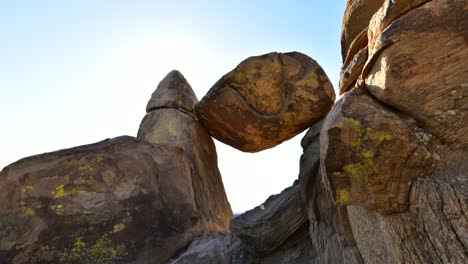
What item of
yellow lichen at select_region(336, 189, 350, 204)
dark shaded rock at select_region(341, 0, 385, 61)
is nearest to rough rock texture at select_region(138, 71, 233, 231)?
dark shaded rock at select_region(341, 0, 385, 61)

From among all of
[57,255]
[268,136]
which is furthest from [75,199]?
[268,136]

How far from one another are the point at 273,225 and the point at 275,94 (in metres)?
4.31

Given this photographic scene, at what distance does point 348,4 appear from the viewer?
8477 mm

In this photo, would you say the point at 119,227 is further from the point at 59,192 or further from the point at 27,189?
the point at 27,189

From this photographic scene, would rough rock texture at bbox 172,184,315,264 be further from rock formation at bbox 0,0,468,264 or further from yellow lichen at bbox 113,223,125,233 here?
yellow lichen at bbox 113,223,125,233

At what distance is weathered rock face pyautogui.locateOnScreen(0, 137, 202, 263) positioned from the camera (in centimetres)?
795

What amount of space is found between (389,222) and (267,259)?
446 cm

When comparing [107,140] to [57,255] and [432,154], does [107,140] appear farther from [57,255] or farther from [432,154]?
[432,154]

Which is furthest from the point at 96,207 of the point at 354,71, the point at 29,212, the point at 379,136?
the point at 379,136

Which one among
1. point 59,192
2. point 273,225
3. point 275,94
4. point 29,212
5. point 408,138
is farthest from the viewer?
point 275,94

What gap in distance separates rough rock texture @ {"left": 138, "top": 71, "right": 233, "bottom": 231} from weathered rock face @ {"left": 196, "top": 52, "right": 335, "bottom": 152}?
1.75 metres

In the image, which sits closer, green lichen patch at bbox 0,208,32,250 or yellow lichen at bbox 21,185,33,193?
green lichen patch at bbox 0,208,32,250

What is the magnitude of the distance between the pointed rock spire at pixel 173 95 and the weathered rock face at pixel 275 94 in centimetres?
227

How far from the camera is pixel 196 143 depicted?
11.7 metres
